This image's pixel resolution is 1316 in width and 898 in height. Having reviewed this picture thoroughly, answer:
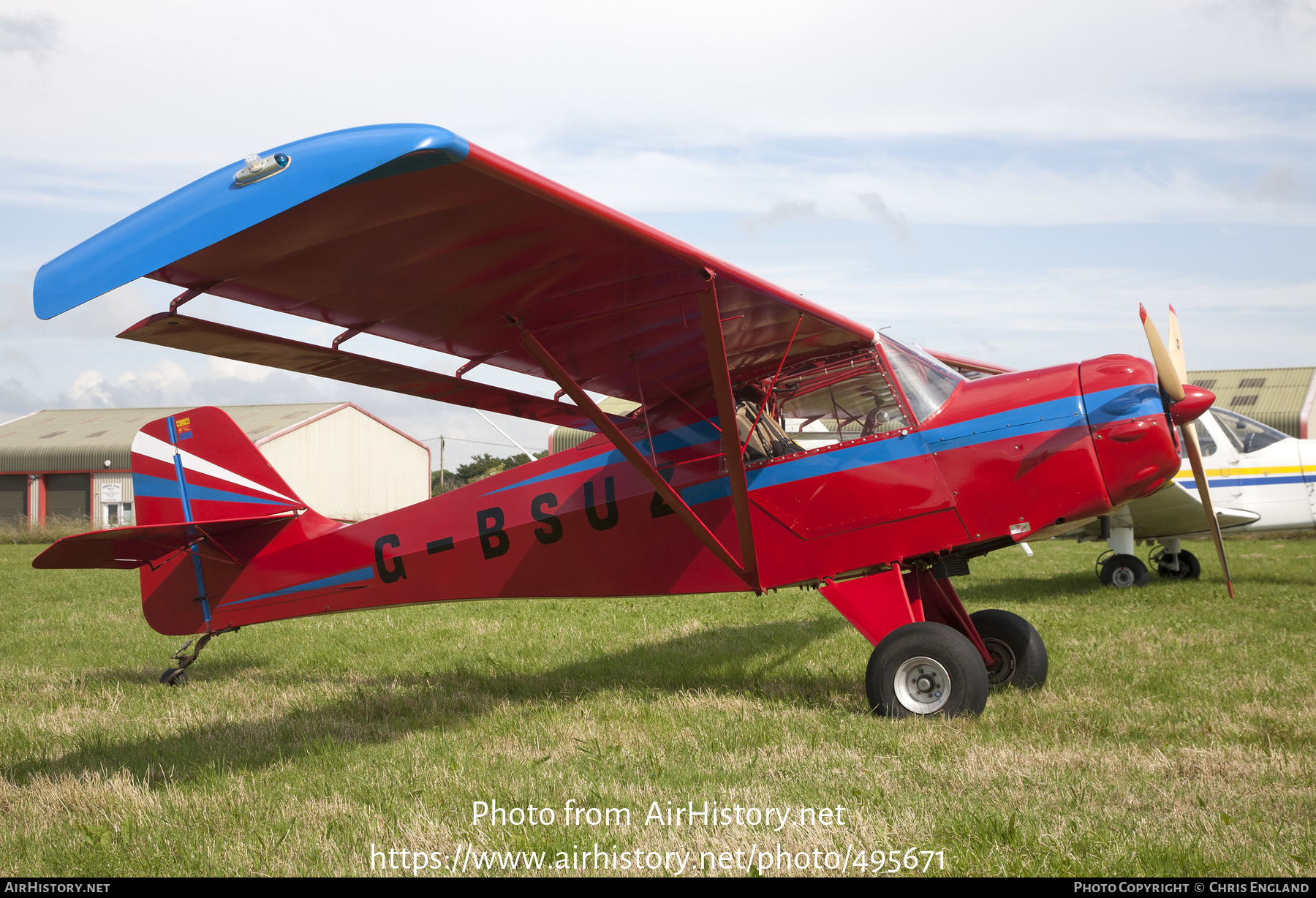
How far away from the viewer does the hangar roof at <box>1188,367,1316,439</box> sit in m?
35.5

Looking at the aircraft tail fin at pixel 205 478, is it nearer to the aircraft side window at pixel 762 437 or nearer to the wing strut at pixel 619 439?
the wing strut at pixel 619 439

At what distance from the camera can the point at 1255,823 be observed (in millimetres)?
3289

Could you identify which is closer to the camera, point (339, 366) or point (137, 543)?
point (339, 366)

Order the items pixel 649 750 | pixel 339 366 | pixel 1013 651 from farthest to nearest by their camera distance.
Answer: pixel 1013 651, pixel 339 366, pixel 649 750

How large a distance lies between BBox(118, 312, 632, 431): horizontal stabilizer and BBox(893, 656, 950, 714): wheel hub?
8.31 ft

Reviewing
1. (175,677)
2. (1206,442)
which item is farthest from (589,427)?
(1206,442)

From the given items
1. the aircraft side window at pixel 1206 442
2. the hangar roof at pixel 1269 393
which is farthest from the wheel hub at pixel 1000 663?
the hangar roof at pixel 1269 393

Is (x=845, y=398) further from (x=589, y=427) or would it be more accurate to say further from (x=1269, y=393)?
(x=1269, y=393)

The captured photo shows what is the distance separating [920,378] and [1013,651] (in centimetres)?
206

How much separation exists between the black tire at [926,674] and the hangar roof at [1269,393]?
115 ft

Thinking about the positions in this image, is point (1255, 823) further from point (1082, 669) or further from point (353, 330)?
point (353, 330)

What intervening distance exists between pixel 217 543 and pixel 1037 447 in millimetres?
6225

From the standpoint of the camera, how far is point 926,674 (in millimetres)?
5168

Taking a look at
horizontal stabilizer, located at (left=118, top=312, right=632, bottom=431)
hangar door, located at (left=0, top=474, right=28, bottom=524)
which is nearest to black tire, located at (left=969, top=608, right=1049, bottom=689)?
horizontal stabilizer, located at (left=118, top=312, right=632, bottom=431)
